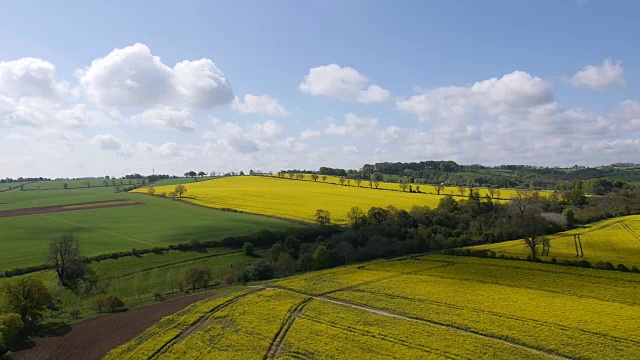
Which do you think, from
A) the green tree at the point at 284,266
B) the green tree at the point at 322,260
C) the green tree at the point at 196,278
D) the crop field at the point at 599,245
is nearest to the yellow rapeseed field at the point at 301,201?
the green tree at the point at 322,260

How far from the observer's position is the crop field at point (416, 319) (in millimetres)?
38156

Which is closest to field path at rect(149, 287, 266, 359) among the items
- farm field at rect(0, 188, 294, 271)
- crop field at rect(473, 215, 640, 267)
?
farm field at rect(0, 188, 294, 271)

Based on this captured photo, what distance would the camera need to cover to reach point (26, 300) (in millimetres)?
55906

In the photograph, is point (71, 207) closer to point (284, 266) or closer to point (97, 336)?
point (284, 266)

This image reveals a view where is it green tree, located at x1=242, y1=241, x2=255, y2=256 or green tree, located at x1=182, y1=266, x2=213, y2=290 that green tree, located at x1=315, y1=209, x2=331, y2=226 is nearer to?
green tree, located at x1=242, y1=241, x2=255, y2=256

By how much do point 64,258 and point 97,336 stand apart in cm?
4017

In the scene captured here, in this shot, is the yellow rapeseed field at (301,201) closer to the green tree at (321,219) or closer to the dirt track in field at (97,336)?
the green tree at (321,219)

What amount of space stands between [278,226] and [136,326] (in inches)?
2743

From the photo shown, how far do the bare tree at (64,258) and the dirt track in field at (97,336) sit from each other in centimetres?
3098

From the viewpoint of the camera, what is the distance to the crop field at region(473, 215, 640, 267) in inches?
2810

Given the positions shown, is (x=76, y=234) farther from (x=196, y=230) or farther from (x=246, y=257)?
(x=246, y=257)

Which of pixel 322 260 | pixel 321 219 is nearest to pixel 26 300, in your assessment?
pixel 322 260

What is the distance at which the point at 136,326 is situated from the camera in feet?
168

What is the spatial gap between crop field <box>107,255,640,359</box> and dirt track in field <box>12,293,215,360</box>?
2892mm
